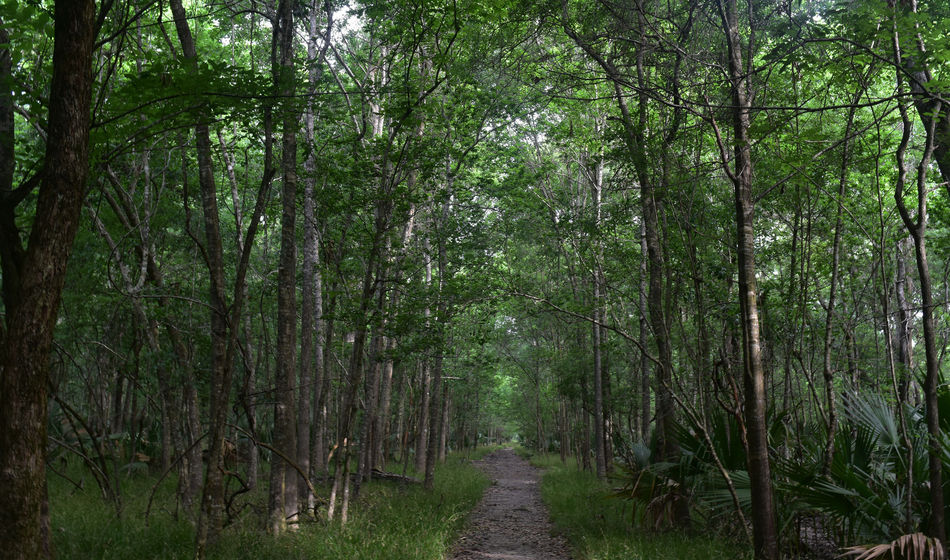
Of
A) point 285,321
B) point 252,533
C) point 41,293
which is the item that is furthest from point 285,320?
point 41,293

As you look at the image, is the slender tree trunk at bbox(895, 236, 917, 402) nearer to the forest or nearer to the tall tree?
the forest

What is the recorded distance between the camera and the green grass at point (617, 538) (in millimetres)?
6852

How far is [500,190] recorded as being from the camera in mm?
16328

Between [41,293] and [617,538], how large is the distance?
7328 mm

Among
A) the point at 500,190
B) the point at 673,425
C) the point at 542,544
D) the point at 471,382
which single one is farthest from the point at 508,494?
the point at 471,382

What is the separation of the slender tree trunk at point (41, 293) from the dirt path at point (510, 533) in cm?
646

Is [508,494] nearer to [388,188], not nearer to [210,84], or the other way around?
[388,188]

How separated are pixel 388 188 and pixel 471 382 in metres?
22.5

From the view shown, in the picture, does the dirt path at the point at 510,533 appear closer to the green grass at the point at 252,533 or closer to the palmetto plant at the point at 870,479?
the green grass at the point at 252,533

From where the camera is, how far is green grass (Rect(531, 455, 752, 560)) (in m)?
6.85

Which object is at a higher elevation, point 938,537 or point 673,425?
point 673,425

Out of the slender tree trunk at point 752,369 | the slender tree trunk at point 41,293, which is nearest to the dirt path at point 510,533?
the slender tree trunk at point 752,369

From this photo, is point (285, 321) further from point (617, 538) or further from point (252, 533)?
point (617, 538)

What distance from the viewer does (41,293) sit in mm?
3449
